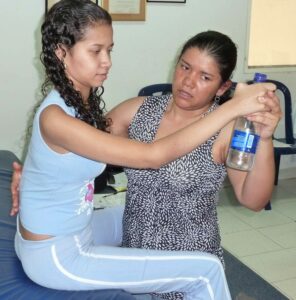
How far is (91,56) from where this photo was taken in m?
1.33

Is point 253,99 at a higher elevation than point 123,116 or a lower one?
higher

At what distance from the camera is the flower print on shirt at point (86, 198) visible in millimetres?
1381

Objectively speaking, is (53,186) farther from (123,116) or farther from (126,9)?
(126,9)

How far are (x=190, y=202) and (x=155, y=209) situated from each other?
4.8 inches

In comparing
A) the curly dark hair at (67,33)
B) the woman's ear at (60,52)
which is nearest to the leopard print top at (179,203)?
the curly dark hair at (67,33)

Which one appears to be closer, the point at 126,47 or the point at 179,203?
the point at 179,203

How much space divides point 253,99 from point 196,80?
0.38 metres

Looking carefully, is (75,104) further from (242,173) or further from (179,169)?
(242,173)

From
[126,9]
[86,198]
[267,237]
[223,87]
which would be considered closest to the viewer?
[86,198]

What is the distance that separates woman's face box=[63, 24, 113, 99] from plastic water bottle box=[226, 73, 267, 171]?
→ 1.38 ft

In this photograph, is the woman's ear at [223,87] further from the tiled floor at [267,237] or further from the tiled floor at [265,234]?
the tiled floor at [267,237]

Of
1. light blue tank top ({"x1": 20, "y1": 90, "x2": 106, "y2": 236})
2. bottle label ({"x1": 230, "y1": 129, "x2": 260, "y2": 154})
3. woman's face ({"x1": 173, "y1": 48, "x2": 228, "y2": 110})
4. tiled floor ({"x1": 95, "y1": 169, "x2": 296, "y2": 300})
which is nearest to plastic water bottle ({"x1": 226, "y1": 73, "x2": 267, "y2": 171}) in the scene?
bottle label ({"x1": 230, "y1": 129, "x2": 260, "y2": 154})

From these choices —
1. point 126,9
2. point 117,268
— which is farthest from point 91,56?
point 126,9

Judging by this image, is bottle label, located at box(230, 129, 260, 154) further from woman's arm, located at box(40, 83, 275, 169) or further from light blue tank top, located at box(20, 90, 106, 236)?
light blue tank top, located at box(20, 90, 106, 236)
